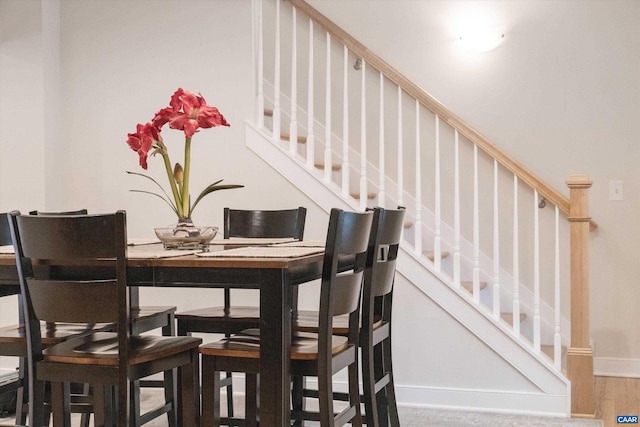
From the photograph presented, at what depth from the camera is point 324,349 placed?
2436mm

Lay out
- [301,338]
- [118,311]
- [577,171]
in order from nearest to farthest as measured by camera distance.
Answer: [118,311] → [301,338] → [577,171]

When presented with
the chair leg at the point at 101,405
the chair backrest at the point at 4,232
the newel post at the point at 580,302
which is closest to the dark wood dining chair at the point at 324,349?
→ the chair leg at the point at 101,405

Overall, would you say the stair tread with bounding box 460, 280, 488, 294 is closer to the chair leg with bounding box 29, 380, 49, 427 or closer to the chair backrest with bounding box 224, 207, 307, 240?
the chair backrest with bounding box 224, 207, 307, 240

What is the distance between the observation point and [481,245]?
4859mm

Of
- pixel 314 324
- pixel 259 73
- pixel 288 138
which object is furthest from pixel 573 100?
pixel 314 324

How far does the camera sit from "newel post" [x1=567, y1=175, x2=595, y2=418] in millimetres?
3721

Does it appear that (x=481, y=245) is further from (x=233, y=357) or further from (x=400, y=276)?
(x=233, y=357)

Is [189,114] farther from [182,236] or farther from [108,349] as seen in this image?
[108,349]

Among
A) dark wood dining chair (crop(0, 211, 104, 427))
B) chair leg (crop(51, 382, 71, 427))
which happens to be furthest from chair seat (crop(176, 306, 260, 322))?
chair leg (crop(51, 382, 71, 427))

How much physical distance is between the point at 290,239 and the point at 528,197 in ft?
6.26

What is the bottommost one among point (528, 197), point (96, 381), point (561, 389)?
point (561, 389)

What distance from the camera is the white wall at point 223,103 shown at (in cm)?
442

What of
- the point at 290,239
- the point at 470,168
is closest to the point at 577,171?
the point at 470,168

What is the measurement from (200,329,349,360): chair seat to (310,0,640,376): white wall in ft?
8.49
